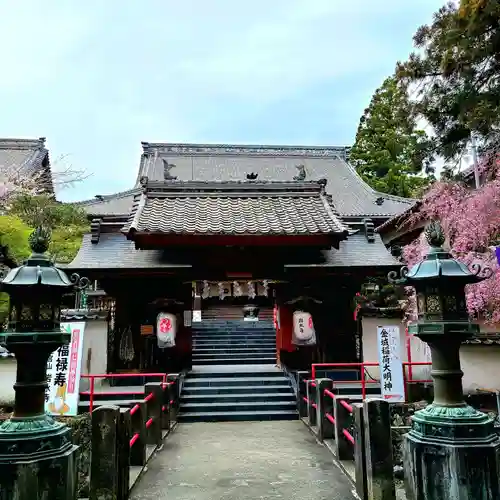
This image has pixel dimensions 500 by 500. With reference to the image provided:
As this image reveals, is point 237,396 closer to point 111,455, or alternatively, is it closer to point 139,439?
point 139,439

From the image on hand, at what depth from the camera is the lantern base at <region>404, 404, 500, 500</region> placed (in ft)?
13.6

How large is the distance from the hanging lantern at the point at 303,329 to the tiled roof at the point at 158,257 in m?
1.29

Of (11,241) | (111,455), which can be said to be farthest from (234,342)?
(111,455)

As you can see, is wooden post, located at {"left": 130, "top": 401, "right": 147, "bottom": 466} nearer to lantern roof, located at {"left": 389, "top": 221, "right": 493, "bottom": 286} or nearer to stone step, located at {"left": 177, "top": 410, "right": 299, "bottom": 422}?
stone step, located at {"left": 177, "top": 410, "right": 299, "bottom": 422}

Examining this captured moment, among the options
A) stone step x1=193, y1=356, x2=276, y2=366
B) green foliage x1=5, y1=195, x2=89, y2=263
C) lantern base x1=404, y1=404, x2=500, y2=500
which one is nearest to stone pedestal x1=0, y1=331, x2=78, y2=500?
lantern base x1=404, y1=404, x2=500, y2=500

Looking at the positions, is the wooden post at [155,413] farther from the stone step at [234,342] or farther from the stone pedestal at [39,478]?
the stone step at [234,342]

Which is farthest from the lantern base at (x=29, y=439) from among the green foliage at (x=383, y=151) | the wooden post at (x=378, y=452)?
the green foliage at (x=383, y=151)

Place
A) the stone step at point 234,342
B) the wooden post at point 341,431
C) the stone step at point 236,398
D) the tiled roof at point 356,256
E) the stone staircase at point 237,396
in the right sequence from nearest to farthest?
1. the wooden post at point 341,431
2. the stone staircase at point 237,396
3. the stone step at point 236,398
4. the tiled roof at point 356,256
5. the stone step at point 234,342

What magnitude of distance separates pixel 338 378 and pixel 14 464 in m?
9.01

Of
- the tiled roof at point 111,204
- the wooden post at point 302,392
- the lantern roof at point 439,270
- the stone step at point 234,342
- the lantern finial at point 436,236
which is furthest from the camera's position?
the tiled roof at point 111,204

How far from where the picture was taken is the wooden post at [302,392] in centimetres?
1008

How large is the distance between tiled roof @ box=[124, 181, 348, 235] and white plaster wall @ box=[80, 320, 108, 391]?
2.58 m

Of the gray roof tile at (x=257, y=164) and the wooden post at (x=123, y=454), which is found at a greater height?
the gray roof tile at (x=257, y=164)

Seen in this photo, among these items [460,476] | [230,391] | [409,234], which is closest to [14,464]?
[460,476]
